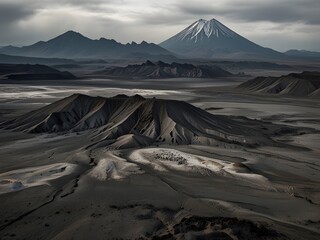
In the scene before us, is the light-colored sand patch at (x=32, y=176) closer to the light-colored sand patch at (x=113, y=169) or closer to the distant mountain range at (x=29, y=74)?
the light-colored sand patch at (x=113, y=169)

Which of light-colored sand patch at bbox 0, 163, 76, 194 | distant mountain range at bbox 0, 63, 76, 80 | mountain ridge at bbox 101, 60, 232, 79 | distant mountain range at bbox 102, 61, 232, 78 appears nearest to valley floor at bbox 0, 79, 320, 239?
light-colored sand patch at bbox 0, 163, 76, 194

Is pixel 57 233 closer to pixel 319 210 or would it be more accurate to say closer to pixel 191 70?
pixel 319 210

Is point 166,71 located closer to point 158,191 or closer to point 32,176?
point 32,176

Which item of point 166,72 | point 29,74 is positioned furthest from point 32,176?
point 166,72

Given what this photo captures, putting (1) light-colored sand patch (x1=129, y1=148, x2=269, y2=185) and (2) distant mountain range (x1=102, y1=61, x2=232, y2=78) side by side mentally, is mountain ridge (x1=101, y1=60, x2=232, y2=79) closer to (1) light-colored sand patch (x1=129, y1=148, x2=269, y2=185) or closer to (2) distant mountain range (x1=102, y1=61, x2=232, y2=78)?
(2) distant mountain range (x1=102, y1=61, x2=232, y2=78)

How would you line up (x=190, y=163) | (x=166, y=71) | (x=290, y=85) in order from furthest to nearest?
(x=166, y=71) < (x=290, y=85) < (x=190, y=163)

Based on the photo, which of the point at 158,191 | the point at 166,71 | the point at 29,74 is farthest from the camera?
the point at 166,71
